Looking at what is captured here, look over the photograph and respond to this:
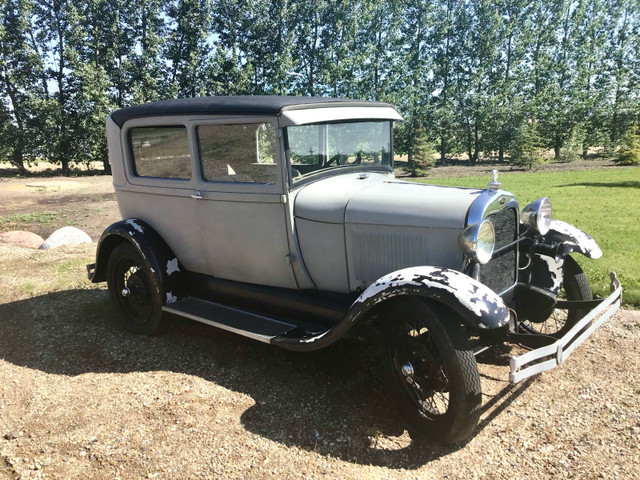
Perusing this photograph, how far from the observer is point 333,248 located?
362cm

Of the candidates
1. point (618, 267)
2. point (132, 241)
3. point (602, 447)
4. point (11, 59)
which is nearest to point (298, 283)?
point (132, 241)

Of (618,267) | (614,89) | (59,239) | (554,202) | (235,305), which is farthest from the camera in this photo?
(614,89)

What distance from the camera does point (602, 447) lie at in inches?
111

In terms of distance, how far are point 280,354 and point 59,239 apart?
635cm

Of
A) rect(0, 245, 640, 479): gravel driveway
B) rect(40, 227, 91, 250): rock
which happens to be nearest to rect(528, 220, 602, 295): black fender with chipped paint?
rect(0, 245, 640, 479): gravel driveway

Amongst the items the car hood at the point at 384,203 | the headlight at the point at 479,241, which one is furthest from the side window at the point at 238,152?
the headlight at the point at 479,241

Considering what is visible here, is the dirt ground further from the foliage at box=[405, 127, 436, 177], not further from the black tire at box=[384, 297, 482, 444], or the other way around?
the foliage at box=[405, 127, 436, 177]

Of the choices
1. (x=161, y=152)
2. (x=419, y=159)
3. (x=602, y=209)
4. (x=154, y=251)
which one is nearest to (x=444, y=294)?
(x=154, y=251)

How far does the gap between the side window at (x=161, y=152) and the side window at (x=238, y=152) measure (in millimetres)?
228

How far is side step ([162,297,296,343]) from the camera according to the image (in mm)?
3635

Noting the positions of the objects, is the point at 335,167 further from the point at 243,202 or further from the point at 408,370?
the point at 408,370

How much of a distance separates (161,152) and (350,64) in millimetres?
24153

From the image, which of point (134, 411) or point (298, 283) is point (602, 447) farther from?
point (134, 411)

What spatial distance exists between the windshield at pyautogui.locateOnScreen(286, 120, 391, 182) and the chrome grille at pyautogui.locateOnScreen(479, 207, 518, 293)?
132 cm
